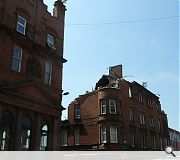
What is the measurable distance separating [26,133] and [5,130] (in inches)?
75.6

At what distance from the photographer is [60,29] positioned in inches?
1040

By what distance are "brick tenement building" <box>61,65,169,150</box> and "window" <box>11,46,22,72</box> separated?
17939 millimetres

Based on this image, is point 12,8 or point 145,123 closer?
point 12,8

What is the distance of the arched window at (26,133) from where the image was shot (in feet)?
66.1

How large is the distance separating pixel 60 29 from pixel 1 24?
7.53 m

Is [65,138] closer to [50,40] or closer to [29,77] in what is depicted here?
[50,40]

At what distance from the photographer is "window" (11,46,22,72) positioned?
20.6 m

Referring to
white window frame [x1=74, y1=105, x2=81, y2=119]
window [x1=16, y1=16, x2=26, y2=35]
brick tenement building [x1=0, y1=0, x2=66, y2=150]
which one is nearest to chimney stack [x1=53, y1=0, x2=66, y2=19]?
brick tenement building [x1=0, y1=0, x2=66, y2=150]

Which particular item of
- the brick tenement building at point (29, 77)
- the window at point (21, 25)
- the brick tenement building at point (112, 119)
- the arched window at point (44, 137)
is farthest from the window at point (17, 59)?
the brick tenement building at point (112, 119)

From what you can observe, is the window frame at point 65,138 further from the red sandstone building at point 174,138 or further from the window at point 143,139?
the red sandstone building at point 174,138

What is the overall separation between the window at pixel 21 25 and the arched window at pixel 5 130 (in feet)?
21.5

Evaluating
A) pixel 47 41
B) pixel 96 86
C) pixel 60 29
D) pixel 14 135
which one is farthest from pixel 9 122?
pixel 96 86

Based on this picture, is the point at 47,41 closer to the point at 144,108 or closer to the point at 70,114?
the point at 70,114
